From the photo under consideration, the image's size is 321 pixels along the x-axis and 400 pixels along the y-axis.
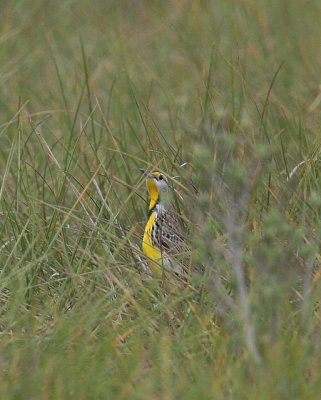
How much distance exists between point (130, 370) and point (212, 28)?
4.35 m

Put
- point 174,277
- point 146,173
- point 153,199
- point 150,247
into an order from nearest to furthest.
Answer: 1. point 174,277
2. point 150,247
3. point 146,173
4. point 153,199

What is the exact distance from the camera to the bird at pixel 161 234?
4.09 meters

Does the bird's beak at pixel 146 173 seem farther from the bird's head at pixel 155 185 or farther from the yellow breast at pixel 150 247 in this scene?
the yellow breast at pixel 150 247

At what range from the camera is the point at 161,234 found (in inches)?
168

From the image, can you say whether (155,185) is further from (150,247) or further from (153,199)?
(150,247)

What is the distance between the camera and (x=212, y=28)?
730 centimetres

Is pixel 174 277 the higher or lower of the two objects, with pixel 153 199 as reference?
higher

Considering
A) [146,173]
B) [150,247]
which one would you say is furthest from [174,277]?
[146,173]

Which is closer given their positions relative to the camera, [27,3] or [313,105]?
[313,105]

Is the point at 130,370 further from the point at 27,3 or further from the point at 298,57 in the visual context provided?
the point at 27,3

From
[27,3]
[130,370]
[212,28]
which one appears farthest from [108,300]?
[27,3]

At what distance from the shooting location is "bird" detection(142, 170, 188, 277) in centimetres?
409

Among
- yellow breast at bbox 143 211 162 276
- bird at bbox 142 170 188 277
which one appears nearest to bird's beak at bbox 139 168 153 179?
bird at bbox 142 170 188 277

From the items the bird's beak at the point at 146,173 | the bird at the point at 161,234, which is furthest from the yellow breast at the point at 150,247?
the bird's beak at the point at 146,173
